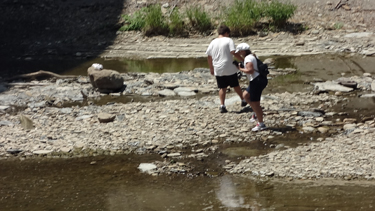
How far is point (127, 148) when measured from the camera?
871 cm

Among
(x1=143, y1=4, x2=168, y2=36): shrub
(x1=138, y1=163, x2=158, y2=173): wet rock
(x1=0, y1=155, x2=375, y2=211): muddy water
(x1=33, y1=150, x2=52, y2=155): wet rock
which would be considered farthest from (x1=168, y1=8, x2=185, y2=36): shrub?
(x1=138, y1=163, x2=158, y2=173): wet rock

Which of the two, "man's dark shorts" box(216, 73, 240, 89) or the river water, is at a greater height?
"man's dark shorts" box(216, 73, 240, 89)

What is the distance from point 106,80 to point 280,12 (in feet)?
22.2

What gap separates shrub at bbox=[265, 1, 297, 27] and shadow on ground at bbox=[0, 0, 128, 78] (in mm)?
5752

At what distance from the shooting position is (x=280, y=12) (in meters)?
16.2

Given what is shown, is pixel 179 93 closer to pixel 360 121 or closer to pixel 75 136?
pixel 75 136

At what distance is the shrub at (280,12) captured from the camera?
1620cm

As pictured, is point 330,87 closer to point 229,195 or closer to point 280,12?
point 229,195

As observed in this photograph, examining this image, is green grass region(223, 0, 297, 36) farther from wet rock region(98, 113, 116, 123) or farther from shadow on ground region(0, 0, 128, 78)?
wet rock region(98, 113, 116, 123)

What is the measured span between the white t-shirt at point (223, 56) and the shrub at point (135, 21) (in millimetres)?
9143

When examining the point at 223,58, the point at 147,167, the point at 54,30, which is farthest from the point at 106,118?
the point at 54,30

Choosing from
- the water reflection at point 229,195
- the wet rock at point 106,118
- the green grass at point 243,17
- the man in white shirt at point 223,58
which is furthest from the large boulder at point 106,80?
the water reflection at point 229,195

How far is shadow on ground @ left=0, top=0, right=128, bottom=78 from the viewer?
692 inches

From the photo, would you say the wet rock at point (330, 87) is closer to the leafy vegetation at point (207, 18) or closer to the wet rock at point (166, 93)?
the wet rock at point (166, 93)
